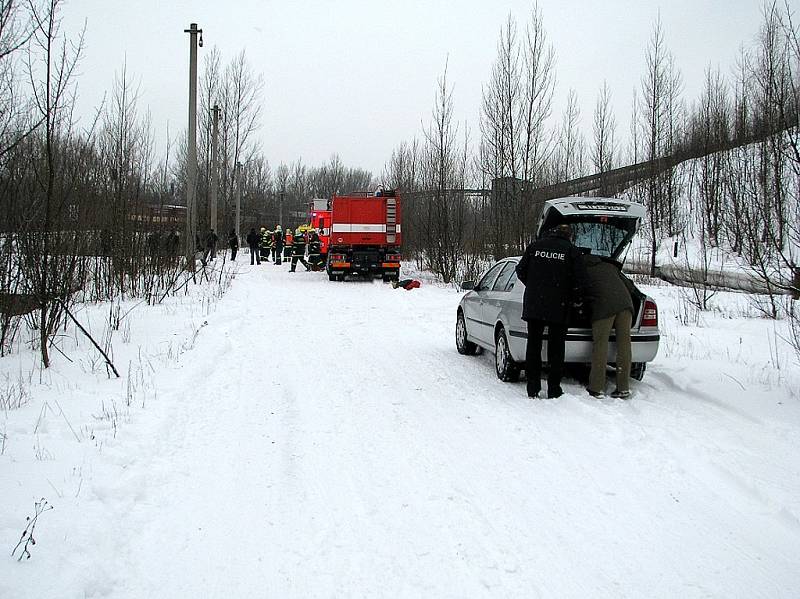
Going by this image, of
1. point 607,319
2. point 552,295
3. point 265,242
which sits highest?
point 265,242

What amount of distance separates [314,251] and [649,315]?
24937mm

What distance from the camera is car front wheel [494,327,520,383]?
779 centimetres

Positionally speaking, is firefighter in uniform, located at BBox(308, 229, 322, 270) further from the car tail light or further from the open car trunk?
the car tail light

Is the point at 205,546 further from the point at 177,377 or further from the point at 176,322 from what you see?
the point at 176,322

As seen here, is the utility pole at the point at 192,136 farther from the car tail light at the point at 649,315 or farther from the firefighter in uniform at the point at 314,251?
the car tail light at the point at 649,315

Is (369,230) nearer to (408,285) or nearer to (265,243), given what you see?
(408,285)

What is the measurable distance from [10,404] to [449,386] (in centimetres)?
459

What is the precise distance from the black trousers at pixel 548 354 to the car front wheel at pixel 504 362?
2.03 feet

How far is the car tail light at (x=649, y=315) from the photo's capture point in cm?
728

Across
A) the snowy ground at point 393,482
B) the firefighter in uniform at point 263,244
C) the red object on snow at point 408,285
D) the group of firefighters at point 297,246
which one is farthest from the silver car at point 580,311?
the firefighter in uniform at point 263,244

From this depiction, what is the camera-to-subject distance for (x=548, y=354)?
23.1ft

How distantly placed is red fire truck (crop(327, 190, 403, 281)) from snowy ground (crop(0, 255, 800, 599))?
52.1 ft

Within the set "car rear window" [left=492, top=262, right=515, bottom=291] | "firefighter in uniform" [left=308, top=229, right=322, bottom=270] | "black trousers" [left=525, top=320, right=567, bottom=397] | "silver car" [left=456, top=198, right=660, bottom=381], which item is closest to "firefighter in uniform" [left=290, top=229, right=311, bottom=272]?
"firefighter in uniform" [left=308, top=229, right=322, bottom=270]

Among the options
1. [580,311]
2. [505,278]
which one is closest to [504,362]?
[580,311]
